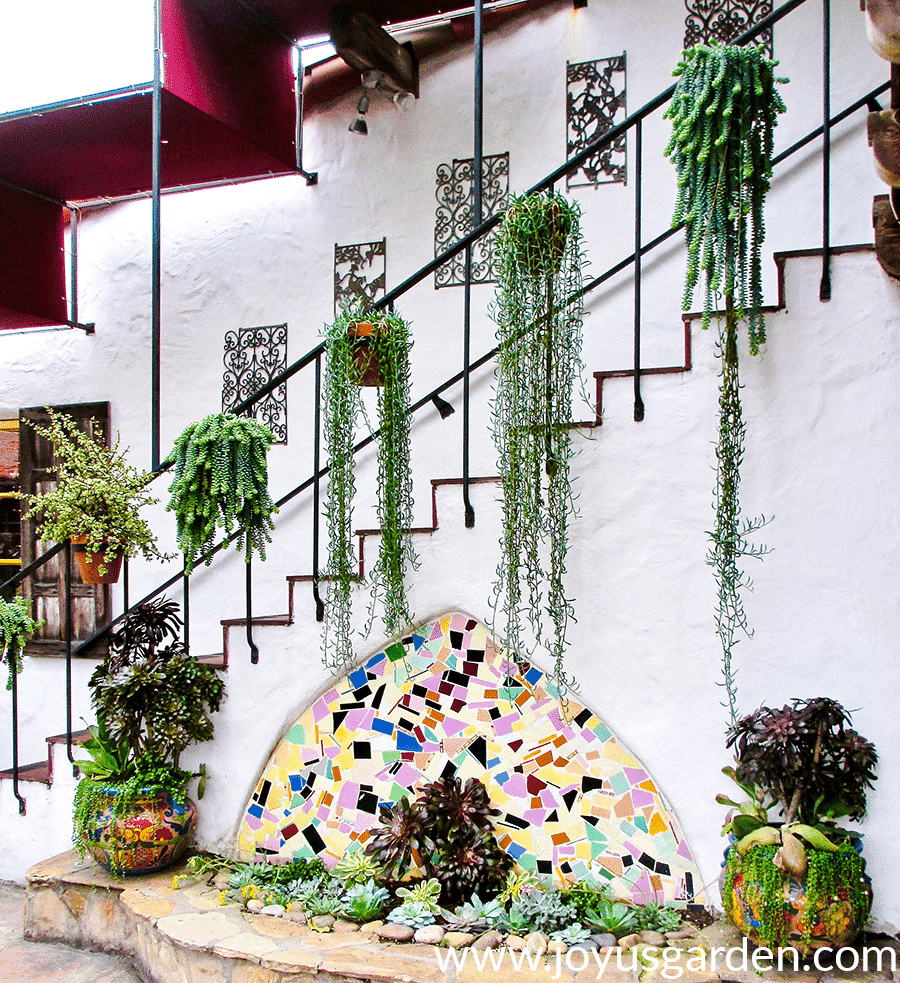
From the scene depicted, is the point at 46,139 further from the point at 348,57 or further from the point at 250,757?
the point at 250,757

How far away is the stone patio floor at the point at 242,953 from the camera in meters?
2.67

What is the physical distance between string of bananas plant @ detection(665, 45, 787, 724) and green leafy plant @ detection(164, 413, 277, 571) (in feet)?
5.82

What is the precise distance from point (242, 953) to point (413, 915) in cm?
57

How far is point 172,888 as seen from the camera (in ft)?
11.2

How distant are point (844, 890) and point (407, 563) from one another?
5.89ft

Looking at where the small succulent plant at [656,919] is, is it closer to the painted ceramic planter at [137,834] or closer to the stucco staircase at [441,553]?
the stucco staircase at [441,553]

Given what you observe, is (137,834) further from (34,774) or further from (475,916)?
(475,916)

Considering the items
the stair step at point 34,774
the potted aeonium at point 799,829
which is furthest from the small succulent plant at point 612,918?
the stair step at point 34,774

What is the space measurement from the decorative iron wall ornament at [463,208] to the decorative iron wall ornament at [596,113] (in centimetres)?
37

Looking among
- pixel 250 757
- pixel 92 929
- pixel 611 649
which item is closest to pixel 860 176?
pixel 611 649

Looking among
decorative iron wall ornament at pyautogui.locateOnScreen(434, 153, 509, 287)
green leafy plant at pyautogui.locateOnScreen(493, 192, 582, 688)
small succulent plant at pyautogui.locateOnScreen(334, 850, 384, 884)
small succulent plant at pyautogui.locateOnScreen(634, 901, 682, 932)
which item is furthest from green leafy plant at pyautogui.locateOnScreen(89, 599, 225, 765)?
decorative iron wall ornament at pyautogui.locateOnScreen(434, 153, 509, 287)

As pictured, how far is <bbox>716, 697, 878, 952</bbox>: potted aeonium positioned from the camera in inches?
104

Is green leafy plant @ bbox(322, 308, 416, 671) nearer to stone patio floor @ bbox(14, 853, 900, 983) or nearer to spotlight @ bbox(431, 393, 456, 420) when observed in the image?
spotlight @ bbox(431, 393, 456, 420)

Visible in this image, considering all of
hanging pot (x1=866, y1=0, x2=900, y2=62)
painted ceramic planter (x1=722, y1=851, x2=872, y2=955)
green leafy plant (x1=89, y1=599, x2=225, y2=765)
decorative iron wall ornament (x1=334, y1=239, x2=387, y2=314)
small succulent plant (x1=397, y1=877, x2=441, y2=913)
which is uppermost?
decorative iron wall ornament (x1=334, y1=239, x2=387, y2=314)
